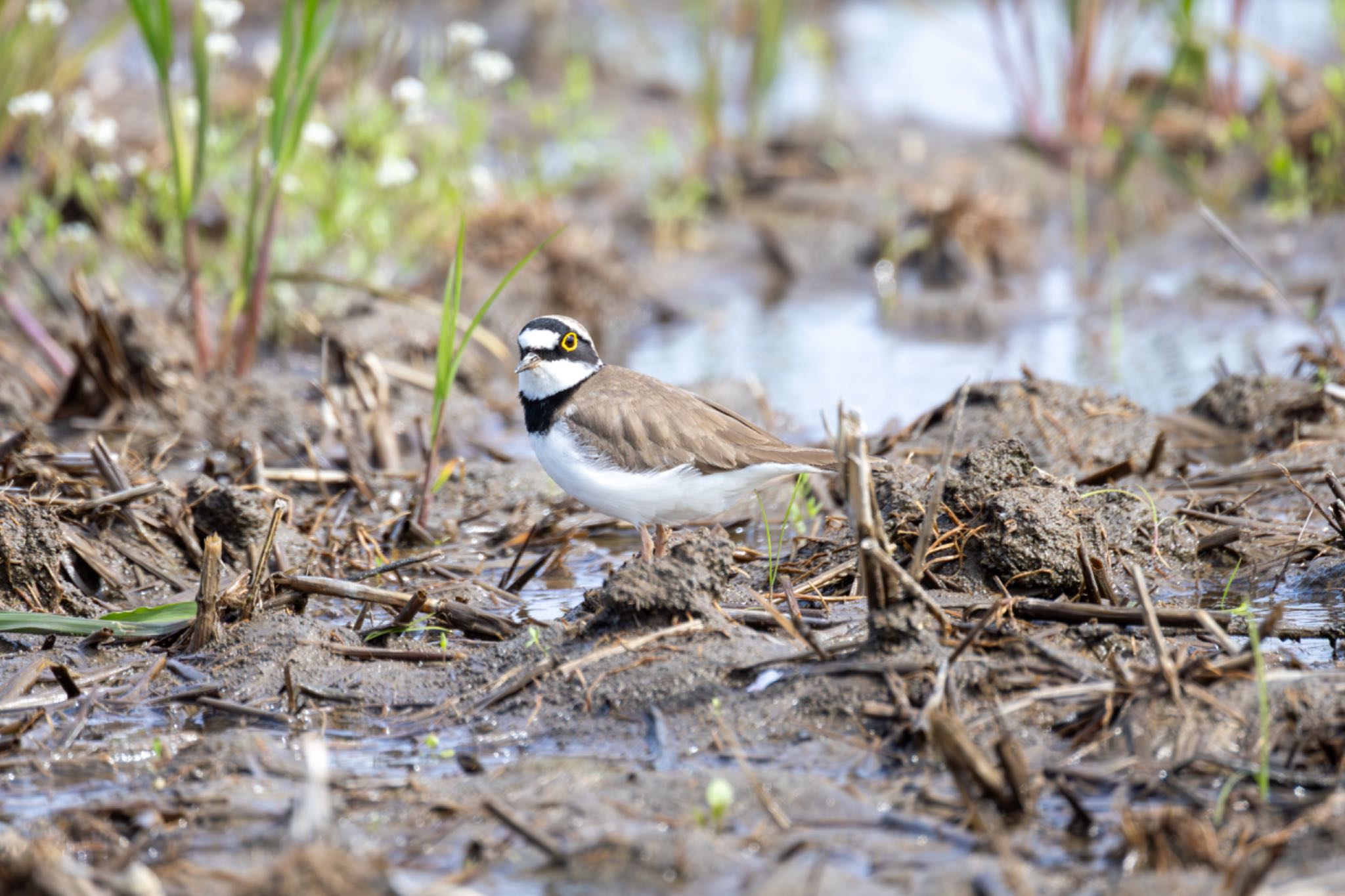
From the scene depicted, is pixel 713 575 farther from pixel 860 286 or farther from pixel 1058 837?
pixel 860 286

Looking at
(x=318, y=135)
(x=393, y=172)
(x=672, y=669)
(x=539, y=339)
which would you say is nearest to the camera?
(x=672, y=669)

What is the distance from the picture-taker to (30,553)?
5.27 m

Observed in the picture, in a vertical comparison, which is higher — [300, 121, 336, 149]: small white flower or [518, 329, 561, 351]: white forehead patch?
[300, 121, 336, 149]: small white flower

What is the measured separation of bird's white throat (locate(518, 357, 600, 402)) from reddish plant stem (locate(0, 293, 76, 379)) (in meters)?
3.27

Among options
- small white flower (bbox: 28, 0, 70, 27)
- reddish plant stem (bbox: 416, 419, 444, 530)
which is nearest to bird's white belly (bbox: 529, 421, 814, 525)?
reddish plant stem (bbox: 416, 419, 444, 530)

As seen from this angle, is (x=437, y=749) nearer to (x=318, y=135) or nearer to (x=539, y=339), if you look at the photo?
(x=539, y=339)

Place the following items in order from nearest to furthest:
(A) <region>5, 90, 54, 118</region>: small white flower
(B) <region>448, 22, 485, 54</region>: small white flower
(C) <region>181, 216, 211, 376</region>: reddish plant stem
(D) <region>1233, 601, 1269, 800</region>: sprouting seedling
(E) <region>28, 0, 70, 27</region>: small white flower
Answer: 1. (D) <region>1233, 601, 1269, 800</region>: sprouting seedling
2. (C) <region>181, 216, 211, 376</region>: reddish plant stem
3. (A) <region>5, 90, 54, 118</region>: small white flower
4. (E) <region>28, 0, 70, 27</region>: small white flower
5. (B) <region>448, 22, 485, 54</region>: small white flower

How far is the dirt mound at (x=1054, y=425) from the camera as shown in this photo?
6926 millimetres

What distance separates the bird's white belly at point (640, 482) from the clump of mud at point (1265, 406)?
9.40ft

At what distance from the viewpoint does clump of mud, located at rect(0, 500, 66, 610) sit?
17.2ft

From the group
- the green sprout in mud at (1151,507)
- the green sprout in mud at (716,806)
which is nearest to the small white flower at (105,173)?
the green sprout in mud at (1151,507)

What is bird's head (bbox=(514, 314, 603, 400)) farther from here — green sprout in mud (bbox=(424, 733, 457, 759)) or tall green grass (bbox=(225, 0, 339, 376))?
green sprout in mud (bbox=(424, 733, 457, 759))

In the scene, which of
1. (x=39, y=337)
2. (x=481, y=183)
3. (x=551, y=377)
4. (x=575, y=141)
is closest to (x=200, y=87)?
(x=39, y=337)

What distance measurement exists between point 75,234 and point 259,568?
567 centimetres
